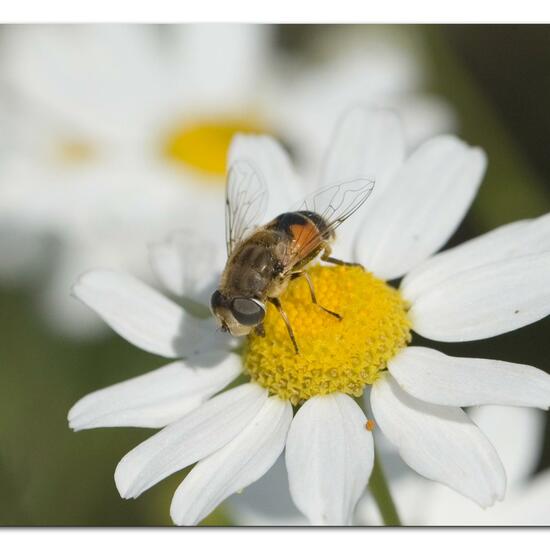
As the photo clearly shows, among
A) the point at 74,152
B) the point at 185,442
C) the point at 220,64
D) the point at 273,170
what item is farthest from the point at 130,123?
the point at 185,442

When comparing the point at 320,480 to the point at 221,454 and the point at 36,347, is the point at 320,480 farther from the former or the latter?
the point at 36,347

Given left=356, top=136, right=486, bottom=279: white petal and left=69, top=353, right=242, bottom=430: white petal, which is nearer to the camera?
A: left=69, top=353, right=242, bottom=430: white petal

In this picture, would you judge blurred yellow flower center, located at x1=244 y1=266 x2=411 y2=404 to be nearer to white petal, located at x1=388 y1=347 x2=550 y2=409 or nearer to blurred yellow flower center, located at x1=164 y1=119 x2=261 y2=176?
white petal, located at x1=388 y1=347 x2=550 y2=409

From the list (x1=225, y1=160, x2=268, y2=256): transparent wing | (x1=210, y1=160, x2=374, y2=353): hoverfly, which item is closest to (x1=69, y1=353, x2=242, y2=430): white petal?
(x1=210, y1=160, x2=374, y2=353): hoverfly

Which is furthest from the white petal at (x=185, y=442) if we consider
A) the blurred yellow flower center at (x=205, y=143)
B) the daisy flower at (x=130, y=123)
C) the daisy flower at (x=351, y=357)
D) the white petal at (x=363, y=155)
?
the blurred yellow flower center at (x=205, y=143)

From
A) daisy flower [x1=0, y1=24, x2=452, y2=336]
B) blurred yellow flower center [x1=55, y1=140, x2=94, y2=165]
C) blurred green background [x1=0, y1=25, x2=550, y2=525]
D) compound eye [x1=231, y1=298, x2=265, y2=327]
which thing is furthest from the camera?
blurred yellow flower center [x1=55, y1=140, x2=94, y2=165]

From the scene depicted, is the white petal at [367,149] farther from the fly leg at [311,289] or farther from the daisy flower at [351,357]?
the fly leg at [311,289]

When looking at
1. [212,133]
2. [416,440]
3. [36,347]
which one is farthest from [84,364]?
[416,440]
